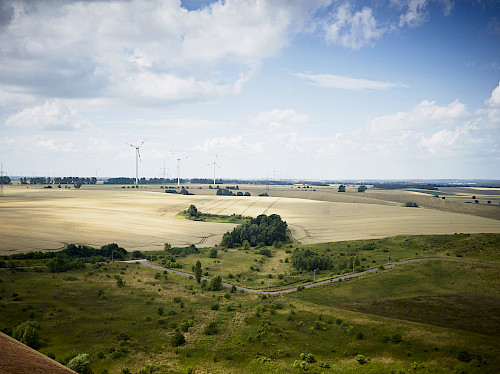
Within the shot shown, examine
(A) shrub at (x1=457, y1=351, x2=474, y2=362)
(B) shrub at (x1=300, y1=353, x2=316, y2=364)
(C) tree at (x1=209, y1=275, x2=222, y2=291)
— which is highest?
(A) shrub at (x1=457, y1=351, x2=474, y2=362)

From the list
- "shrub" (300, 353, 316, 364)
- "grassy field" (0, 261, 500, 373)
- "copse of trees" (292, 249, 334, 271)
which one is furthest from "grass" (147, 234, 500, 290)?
"shrub" (300, 353, 316, 364)

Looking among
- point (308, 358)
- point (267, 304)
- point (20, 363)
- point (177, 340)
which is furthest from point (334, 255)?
point (20, 363)

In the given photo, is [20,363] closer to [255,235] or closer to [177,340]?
[177,340]

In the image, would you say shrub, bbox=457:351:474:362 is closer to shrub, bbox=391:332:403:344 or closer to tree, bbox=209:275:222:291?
shrub, bbox=391:332:403:344

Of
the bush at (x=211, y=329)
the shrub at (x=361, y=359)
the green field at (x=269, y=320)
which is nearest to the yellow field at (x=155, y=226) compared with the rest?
the green field at (x=269, y=320)

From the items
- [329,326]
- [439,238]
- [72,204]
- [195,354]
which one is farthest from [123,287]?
[72,204]

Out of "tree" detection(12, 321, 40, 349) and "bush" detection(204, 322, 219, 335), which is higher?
"tree" detection(12, 321, 40, 349)

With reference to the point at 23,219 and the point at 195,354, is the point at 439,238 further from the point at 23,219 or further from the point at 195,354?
the point at 23,219
